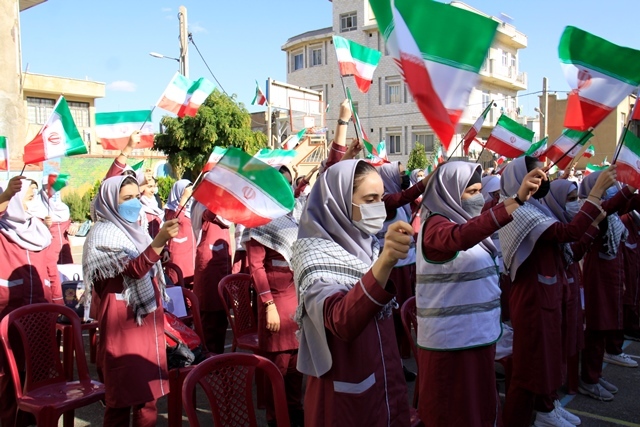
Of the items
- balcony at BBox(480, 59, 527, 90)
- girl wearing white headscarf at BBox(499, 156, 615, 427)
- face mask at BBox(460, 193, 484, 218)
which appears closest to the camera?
face mask at BBox(460, 193, 484, 218)

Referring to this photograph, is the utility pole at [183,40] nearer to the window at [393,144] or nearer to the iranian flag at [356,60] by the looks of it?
the iranian flag at [356,60]

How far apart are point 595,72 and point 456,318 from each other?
65.6 inches

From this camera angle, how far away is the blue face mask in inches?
138

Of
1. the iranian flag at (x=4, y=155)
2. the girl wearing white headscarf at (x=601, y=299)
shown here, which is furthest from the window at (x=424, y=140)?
the iranian flag at (x=4, y=155)

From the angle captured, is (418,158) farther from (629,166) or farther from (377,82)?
(629,166)

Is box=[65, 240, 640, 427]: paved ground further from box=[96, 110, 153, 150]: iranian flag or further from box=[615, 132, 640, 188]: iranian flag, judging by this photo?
box=[96, 110, 153, 150]: iranian flag

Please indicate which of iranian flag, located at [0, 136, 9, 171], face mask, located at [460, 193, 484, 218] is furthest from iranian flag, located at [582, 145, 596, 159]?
iranian flag, located at [0, 136, 9, 171]

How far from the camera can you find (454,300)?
9.76 feet

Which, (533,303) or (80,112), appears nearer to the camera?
(533,303)

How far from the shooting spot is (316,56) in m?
40.5

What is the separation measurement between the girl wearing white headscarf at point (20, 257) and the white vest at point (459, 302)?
3.17 m

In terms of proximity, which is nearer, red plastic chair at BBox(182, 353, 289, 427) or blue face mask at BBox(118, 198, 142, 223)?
red plastic chair at BBox(182, 353, 289, 427)

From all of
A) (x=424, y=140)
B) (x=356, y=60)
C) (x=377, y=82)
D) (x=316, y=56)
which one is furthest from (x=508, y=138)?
(x=316, y=56)

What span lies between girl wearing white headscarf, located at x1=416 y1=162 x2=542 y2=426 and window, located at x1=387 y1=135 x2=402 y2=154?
34.4m
